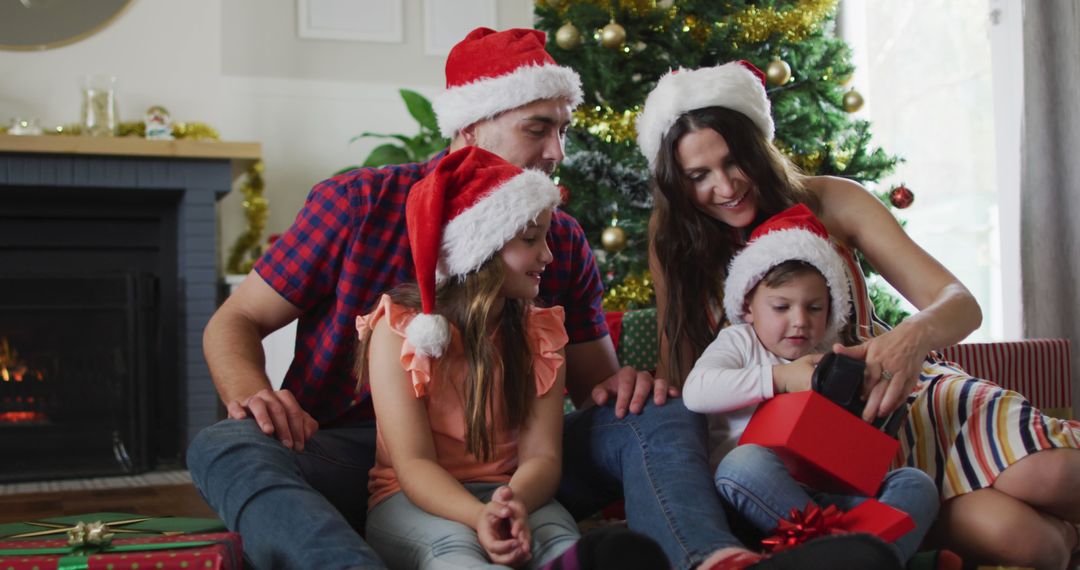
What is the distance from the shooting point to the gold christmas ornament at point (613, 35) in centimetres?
299

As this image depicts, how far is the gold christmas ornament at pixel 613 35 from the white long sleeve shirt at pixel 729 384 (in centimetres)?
145

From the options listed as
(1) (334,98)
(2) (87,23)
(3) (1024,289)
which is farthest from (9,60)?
(3) (1024,289)

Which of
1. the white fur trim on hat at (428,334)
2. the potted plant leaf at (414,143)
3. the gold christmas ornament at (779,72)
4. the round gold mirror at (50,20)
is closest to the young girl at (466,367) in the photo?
the white fur trim on hat at (428,334)

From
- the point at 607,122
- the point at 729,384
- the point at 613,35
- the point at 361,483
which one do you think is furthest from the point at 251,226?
the point at 729,384

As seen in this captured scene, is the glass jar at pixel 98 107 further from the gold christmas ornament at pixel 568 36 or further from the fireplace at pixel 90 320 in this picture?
the gold christmas ornament at pixel 568 36

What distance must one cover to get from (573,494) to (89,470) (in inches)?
96.5

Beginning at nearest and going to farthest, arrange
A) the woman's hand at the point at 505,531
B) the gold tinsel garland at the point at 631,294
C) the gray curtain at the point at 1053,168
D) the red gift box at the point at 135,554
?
the red gift box at the point at 135,554 < the woman's hand at the point at 505,531 < the gray curtain at the point at 1053,168 < the gold tinsel garland at the point at 631,294

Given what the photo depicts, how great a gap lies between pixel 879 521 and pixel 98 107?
123 inches

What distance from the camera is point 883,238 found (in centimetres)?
183

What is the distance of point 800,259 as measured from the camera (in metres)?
1.69

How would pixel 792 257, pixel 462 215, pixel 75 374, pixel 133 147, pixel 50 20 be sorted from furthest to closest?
pixel 50 20 → pixel 75 374 → pixel 133 147 → pixel 792 257 → pixel 462 215

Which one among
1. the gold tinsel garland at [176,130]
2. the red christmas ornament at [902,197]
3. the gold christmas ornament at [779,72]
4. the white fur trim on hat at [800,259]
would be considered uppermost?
the gold christmas ornament at [779,72]

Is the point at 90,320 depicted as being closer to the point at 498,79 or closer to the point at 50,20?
the point at 50,20

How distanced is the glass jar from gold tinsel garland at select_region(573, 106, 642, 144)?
64.7 inches
